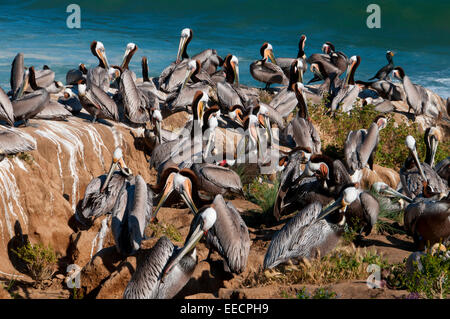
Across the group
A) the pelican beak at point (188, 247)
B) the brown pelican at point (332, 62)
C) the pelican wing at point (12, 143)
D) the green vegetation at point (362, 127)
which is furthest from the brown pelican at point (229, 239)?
the brown pelican at point (332, 62)

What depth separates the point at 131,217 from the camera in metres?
5.81

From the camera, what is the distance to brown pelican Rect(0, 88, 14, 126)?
753 cm

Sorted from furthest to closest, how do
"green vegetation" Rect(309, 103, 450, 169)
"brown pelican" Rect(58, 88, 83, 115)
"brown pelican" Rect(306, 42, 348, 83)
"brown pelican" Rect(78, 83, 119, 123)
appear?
"brown pelican" Rect(306, 42, 348, 83)
"green vegetation" Rect(309, 103, 450, 169)
"brown pelican" Rect(58, 88, 83, 115)
"brown pelican" Rect(78, 83, 119, 123)

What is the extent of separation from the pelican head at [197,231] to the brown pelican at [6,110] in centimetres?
371

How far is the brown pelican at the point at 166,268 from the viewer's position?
15.9 feet

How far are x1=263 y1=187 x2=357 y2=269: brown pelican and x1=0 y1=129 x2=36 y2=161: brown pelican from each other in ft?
11.4

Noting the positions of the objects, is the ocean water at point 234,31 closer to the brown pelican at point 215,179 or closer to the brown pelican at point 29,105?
the brown pelican at point 29,105

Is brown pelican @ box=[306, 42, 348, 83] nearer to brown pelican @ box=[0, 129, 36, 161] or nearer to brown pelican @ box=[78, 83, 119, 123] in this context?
brown pelican @ box=[78, 83, 119, 123]

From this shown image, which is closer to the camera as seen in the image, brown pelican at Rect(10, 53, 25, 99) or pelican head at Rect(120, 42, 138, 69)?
brown pelican at Rect(10, 53, 25, 99)

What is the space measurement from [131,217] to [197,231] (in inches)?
39.1

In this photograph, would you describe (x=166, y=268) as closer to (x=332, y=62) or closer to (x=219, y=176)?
(x=219, y=176)

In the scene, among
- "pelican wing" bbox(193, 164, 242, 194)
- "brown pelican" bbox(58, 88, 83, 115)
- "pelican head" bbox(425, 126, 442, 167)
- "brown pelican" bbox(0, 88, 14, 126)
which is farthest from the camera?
"pelican head" bbox(425, 126, 442, 167)

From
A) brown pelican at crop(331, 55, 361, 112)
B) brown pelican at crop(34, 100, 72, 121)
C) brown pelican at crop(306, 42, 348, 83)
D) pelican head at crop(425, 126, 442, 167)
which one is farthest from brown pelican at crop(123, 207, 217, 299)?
brown pelican at crop(306, 42, 348, 83)
